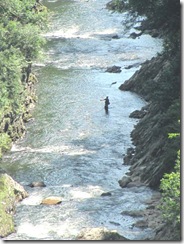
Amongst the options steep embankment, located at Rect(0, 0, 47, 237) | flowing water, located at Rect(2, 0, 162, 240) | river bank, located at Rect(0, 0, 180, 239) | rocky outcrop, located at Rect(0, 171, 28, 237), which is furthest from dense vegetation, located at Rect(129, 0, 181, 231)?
steep embankment, located at Rect(0, 0, 47, 237)

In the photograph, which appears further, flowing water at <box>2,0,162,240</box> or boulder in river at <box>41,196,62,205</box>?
boulder in river at <box>41,196,62,205</box>

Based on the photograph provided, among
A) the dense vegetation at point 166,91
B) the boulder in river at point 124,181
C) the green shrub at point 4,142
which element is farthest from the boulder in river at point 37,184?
the dense vegetation at point 166,91

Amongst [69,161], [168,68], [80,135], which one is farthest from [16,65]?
[168,68]

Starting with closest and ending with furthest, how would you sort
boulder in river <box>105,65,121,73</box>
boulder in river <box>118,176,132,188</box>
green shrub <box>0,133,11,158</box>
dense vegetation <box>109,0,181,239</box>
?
dense vegetation <box>109,0,181,239</box>, boulder in river <box>118,176,132,188</box>, green shrub <box>0,133,11,158</box>, boulder in river <box>105,65,121,73</box>

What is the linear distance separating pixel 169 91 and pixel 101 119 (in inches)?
440

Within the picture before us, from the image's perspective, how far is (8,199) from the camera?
32.5 meters

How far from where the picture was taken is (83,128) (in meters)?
46.4

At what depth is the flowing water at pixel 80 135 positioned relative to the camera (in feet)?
103

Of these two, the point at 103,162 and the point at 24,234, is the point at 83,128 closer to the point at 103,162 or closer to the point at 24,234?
the point at 103,162

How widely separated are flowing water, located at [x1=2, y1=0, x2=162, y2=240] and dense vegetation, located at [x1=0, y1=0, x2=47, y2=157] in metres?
2.19

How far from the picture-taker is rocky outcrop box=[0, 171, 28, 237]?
29.8m

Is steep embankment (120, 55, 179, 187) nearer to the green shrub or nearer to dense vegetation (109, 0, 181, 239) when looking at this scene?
dense vegetation (109, 0, 181, 239)

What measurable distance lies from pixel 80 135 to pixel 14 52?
8.32 metres

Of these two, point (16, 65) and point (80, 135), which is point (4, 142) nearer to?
A: point (16, 65)
